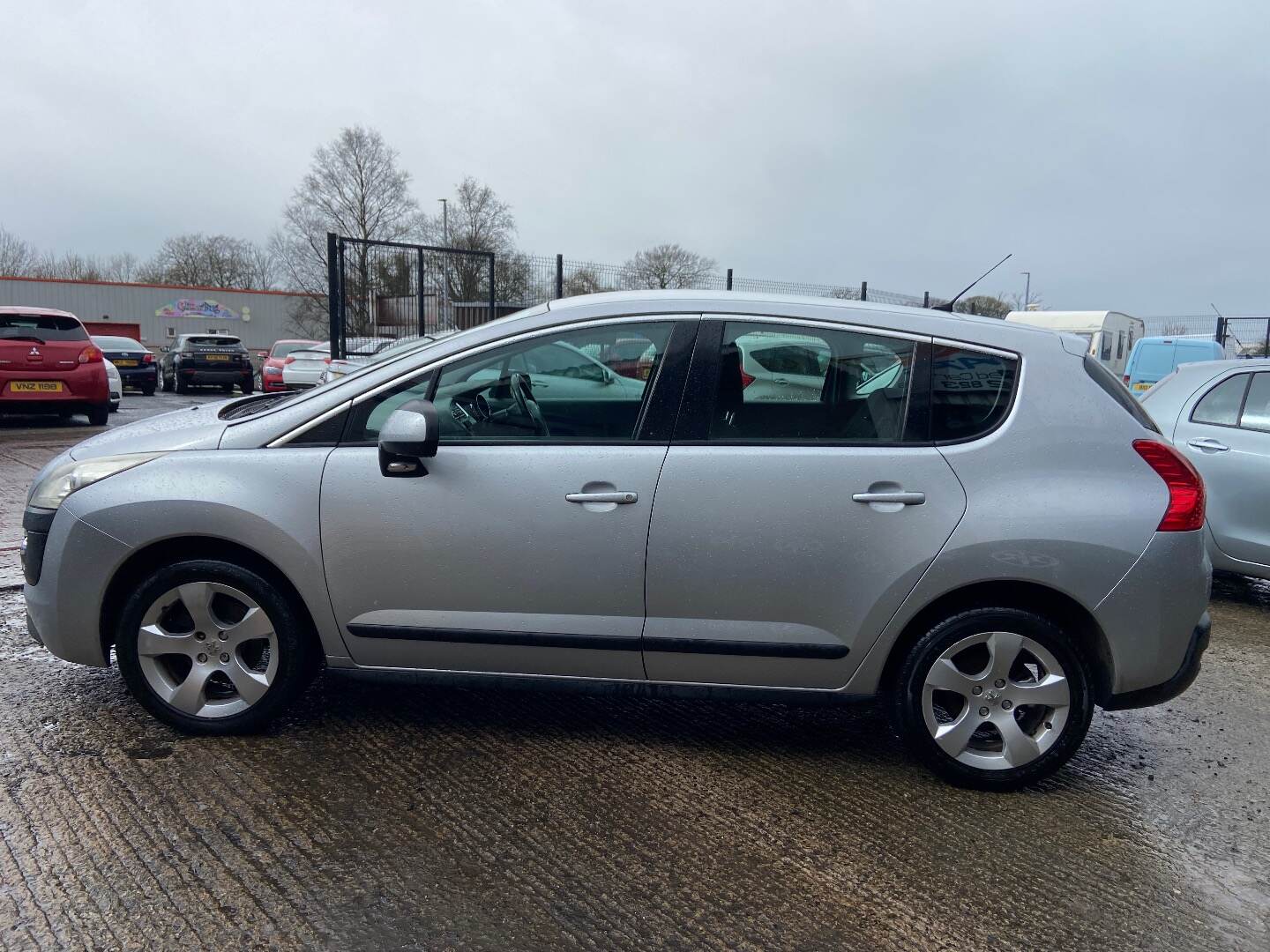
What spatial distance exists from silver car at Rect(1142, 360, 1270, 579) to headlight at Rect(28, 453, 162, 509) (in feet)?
18.6

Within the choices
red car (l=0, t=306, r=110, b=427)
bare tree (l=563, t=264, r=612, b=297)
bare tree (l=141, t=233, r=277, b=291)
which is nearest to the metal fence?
bare tree (l=563, t=264, r=612, b=297)

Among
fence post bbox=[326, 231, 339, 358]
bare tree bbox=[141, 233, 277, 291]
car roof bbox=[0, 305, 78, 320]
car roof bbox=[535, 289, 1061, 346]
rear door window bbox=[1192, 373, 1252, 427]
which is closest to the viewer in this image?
car roof bbox=[535, 289, 1061, 346]

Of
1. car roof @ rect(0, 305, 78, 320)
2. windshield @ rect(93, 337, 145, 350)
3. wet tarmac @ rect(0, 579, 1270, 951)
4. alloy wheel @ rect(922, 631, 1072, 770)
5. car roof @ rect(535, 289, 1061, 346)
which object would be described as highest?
car roof @ rect(0, 305, 78, 320)

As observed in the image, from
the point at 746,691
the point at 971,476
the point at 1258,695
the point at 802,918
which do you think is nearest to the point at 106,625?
the point at 746,691

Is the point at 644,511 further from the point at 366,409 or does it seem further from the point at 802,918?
the point at 802,918

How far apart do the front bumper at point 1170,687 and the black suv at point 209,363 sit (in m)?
24.9

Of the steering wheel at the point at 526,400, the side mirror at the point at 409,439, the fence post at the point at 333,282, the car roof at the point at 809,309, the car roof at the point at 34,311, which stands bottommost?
the side mirror at the point at 409,439

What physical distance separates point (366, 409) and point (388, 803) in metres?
1.36

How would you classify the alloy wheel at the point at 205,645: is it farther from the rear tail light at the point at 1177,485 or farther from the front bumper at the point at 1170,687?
the rear tail light at the point at 1177,485

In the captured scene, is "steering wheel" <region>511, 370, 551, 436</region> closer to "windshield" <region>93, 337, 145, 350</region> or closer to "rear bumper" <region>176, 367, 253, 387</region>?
"windshield" <region>93, 337, 145, 350</region>

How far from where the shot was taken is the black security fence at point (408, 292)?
41.3 ft

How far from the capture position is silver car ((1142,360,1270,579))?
5621mm

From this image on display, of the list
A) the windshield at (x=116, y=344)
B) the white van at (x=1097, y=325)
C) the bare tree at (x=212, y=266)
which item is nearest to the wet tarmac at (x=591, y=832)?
the white van at (x=1097, y=325)

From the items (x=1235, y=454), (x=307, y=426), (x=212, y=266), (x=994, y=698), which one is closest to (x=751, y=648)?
(x=994, y=698)
